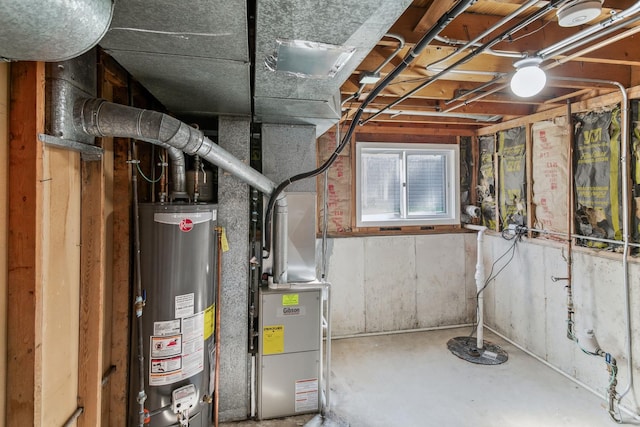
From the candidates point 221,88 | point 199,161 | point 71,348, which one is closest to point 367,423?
point 71,348

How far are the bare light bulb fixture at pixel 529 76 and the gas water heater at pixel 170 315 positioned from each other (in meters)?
1.88

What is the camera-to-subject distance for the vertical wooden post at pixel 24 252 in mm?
994

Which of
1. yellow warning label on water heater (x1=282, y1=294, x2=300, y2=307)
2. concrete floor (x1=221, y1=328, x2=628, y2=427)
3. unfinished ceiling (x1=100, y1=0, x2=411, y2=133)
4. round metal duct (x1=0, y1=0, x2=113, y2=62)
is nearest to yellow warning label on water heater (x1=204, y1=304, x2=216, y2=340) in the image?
yellow warning label on water heater (x1=282, y1=294, x2=300, y2=307)

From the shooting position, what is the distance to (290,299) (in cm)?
229

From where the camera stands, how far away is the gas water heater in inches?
68.4

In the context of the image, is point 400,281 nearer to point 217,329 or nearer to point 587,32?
point 217,329

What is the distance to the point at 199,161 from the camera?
2.17m

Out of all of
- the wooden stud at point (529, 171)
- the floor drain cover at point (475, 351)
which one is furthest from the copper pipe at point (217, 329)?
the wooden stud at point (529, 171)

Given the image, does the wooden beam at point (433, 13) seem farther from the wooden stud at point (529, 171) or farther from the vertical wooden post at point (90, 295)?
the wooden stud at point (529, 171)

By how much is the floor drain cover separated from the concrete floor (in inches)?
3.2

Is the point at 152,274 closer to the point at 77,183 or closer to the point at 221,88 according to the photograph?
the point at 77,183

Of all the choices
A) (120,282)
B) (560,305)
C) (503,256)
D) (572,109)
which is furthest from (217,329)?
(572,109)

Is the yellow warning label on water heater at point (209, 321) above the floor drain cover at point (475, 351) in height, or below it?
above

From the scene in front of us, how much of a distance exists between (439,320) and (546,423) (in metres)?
1.65
